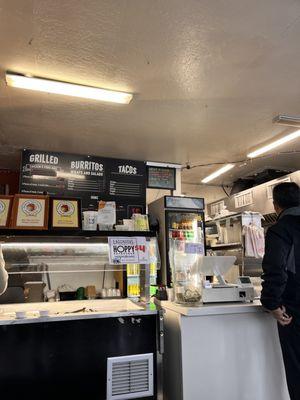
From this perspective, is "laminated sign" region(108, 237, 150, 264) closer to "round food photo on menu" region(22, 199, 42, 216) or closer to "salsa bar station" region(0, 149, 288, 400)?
"salsa bar station" region(0, 149, 288, 400)

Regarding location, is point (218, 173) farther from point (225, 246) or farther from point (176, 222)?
point (176, 222)

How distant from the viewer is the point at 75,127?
14.0 feet

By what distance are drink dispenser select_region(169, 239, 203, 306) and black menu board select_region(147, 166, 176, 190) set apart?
9.26 ft

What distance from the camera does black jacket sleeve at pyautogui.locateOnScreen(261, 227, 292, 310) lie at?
7.53 ft

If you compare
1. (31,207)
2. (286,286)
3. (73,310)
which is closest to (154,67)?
(31,207)

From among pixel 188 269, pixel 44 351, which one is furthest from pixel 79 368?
pixel 188 269

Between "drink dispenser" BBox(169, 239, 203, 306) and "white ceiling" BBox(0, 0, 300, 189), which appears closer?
"white ceiling" BBox(0, 0, 300, 189)

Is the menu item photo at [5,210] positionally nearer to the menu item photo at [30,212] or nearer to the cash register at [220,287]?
the menu item photo at [30,212]

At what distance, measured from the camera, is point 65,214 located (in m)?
2.55

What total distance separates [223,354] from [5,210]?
196 cm

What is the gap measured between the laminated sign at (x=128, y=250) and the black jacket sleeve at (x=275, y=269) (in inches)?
35.4

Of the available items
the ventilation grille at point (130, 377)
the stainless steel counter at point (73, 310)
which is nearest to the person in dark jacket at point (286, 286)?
the stainless steel counter at point (73, 310)

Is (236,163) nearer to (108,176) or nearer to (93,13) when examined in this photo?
(108,176)

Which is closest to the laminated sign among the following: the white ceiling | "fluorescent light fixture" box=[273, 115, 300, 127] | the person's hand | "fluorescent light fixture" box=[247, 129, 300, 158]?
the person's hand
